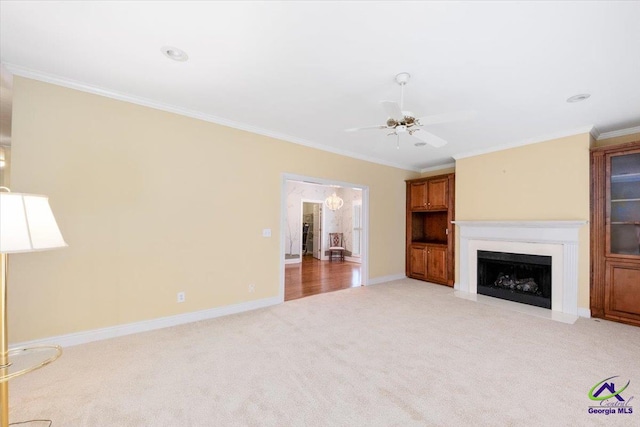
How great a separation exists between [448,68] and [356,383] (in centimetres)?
287

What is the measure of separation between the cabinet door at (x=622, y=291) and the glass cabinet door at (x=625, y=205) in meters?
0.21

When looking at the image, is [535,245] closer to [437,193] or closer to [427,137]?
[437,193]

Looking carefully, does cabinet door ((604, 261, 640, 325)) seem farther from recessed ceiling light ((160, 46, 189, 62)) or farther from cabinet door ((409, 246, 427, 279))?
recessed ceiling light ((160, 46, 189, 62))

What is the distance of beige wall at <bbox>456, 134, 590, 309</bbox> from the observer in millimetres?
3814

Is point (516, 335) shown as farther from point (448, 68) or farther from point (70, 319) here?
point (70, 319)

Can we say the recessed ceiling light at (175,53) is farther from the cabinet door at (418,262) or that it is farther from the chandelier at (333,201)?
the chandelier at (333,201)

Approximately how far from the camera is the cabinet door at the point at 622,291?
3.40 m

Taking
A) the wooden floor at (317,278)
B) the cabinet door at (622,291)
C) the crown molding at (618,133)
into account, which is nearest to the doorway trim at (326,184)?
the wooden floor at (317,278)

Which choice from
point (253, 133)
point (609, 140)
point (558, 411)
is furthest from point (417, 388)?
point (609, 140)

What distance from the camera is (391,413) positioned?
181cm

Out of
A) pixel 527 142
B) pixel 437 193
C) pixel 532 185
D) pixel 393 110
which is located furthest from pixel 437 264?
pixel 393 110

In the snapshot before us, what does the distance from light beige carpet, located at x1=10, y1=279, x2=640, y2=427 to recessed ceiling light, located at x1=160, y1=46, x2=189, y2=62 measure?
2.75 metres

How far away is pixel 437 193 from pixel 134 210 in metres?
5.49

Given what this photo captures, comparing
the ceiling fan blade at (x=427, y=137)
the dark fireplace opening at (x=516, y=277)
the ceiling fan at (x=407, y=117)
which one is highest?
the ceiling fan at (x=407, y=117)
